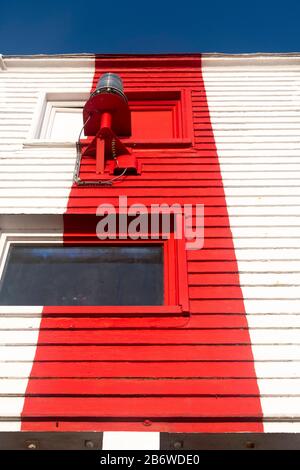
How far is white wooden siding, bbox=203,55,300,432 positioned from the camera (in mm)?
3303

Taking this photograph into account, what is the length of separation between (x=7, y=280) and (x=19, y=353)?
2.76ft

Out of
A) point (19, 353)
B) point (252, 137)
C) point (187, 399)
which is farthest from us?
point (252, 137)

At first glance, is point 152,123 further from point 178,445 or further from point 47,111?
point 178,445

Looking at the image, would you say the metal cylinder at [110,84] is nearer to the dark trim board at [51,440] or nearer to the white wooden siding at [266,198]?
the white wooden siding at [266,198]

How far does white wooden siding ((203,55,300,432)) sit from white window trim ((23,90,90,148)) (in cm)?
184

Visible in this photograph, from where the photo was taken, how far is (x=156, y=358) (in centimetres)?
334

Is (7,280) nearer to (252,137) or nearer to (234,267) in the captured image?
(234,267)

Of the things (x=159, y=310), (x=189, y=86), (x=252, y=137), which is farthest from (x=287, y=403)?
(x=189, y=86)

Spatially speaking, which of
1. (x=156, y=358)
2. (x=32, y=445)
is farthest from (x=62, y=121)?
(x=32, y=445)

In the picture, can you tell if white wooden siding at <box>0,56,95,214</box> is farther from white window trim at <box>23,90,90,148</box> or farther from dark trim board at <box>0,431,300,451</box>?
dark trim board at <box>0,431,300,451</box>

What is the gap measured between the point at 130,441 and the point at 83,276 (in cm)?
159

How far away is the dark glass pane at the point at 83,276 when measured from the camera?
382cm

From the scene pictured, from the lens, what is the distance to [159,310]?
3590 mm

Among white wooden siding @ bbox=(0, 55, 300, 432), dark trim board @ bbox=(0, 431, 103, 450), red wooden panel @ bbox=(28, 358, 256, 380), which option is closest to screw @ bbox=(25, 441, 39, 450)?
dark trim board @ bbox=(0, 431, 103, 450)
